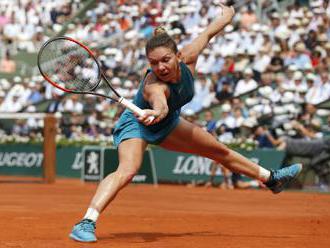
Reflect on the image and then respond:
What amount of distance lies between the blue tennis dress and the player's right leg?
0.30ft

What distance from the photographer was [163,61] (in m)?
8.09

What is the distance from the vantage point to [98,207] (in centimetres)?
796

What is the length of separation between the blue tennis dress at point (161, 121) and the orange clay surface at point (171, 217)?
3.19 feet

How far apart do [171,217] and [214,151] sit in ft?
9.41

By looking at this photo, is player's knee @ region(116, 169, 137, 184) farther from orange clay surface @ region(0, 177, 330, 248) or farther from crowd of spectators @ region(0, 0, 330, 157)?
crowd of spectators @ region(0, 0, 330, 157)

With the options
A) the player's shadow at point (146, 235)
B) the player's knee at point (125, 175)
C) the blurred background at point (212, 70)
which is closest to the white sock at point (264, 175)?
the player's shadow at point (146, 235)

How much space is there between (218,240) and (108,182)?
4.38 feet

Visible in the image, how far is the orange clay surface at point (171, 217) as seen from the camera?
8609 millimetres

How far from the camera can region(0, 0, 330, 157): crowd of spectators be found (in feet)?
61.1

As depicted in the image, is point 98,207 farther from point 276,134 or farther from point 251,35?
point 251,35

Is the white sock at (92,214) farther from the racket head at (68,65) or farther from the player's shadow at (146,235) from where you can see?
the racket head at (68,65)

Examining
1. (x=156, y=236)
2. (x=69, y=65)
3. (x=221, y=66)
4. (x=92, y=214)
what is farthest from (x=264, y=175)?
(x=221, y=66)

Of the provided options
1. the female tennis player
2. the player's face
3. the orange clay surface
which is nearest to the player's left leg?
the female tennis player

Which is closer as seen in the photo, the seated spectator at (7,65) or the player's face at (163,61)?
the player's face at (163,61)
